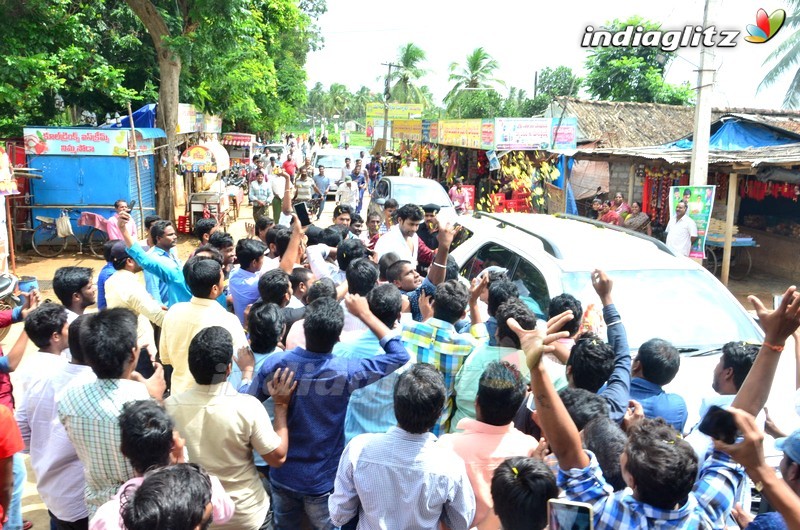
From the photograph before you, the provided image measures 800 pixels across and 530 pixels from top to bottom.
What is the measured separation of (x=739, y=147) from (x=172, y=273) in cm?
1298

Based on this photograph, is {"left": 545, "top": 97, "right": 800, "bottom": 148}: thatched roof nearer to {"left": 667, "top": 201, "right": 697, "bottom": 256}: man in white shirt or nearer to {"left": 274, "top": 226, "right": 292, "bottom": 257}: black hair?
{"left": 667, "top": 201, "right": 697, "bottom": 256}: man in white shirt

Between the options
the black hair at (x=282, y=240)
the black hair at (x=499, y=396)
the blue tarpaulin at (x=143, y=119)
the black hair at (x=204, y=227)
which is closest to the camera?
the black hair at (x=499, y=396)

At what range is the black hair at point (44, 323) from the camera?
326 cm

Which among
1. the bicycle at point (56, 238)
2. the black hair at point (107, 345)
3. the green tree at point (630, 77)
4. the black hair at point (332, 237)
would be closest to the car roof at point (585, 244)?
the black hair at point (332, 237)

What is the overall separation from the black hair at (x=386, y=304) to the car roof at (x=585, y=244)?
5.80 ft

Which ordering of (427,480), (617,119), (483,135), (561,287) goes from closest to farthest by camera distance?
(427,480)
(561,287)
(483,135)
(617,119)

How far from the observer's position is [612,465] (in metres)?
2.40

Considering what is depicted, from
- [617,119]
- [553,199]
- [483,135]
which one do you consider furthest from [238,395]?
[617,119]

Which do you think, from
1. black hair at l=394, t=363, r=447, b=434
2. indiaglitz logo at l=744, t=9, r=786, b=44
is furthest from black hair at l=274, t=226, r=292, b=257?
indiaglitz logo at l=744, t=9, r=786, b=44

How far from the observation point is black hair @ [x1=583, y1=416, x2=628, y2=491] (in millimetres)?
2391

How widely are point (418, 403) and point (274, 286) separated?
185cm

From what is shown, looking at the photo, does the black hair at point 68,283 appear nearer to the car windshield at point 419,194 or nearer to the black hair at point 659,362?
the black hair at point 659,362

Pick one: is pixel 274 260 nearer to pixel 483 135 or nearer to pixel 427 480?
pixel 427 480

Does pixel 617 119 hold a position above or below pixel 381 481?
above
